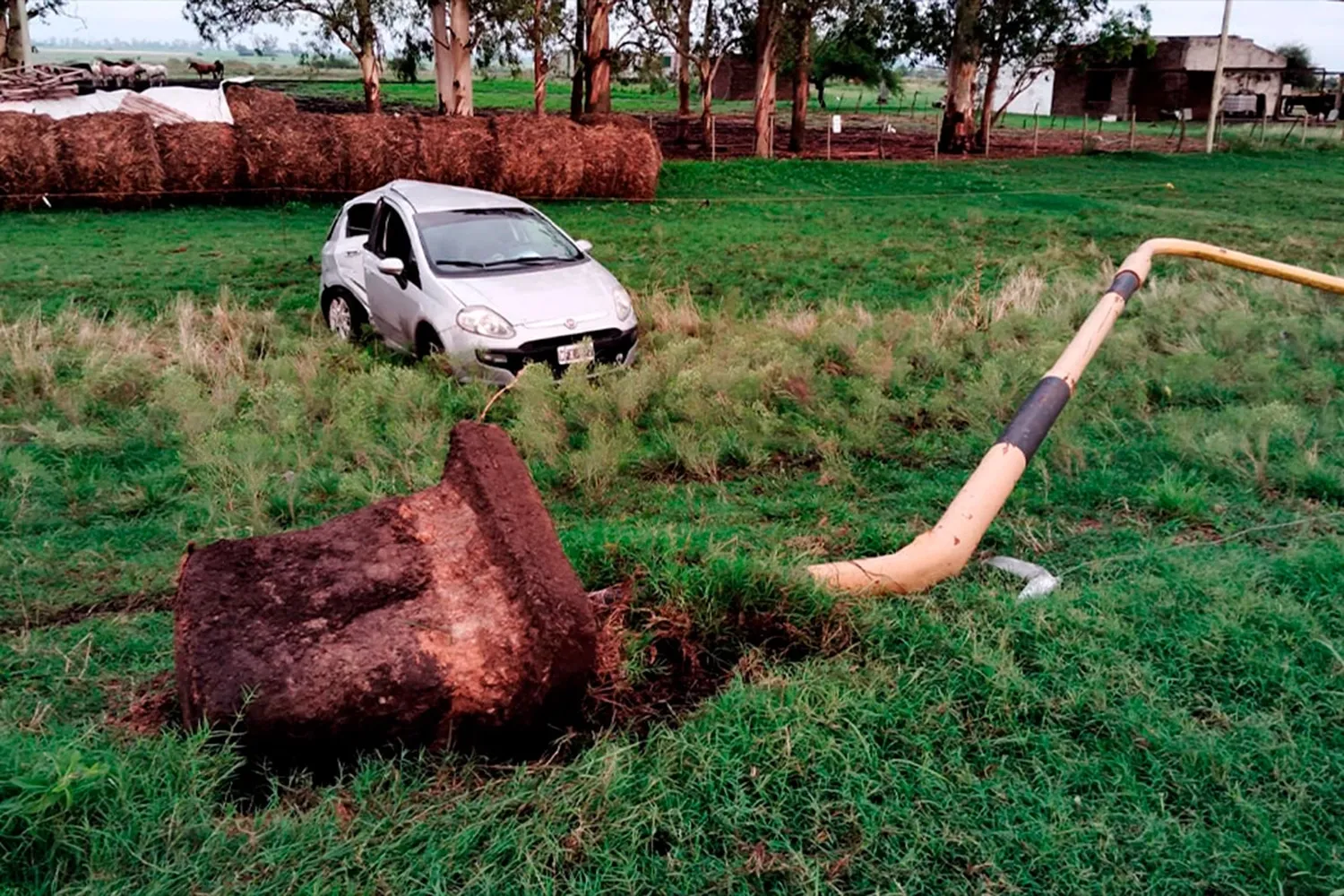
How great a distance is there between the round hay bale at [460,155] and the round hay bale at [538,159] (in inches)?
8.7

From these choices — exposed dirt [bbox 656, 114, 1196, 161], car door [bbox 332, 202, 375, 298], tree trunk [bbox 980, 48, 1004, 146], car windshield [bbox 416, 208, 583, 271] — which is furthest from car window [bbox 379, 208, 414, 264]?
tree trunk [bbox 980, 48, 1004, 146]

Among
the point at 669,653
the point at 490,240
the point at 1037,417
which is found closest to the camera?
the point at 669,653

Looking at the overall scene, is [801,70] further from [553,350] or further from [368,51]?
[553,350]

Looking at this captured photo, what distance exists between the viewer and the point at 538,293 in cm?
970

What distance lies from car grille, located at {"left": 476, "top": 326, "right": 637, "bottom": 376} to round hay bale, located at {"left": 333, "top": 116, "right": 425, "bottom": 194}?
49.3ft

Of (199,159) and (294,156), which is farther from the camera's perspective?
(294,156)

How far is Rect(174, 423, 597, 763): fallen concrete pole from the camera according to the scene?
10.3 ft

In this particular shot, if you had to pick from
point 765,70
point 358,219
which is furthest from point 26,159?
point 765,70

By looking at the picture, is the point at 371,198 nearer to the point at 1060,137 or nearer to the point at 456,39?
the point at 456,39

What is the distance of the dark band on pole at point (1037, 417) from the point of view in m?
4.84

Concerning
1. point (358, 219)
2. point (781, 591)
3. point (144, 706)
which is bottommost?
point (144, 706)

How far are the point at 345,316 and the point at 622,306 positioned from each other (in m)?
3.29

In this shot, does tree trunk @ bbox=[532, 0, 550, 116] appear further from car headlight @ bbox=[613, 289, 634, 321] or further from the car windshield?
car headlight @ bbox=[613, 289, 634, 321]

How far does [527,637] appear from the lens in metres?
3.33
